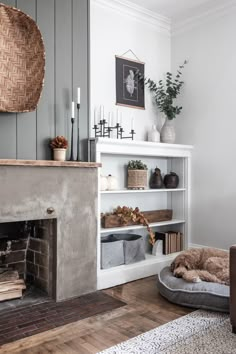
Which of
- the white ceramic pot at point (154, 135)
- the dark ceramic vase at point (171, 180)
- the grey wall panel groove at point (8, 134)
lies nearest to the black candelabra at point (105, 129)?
Answer: the white ceramic pot at point (154, 135)

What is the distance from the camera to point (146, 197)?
3957 millimetres

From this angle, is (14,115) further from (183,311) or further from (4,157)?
(183,311)

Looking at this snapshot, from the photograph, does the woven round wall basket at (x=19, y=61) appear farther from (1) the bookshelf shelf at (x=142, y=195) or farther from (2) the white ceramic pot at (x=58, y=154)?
(1) the bookshelf shelf at (x=142, y=195)

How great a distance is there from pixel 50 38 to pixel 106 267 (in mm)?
2026

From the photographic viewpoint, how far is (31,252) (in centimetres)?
302

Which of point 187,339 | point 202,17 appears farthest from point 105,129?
point 187,339

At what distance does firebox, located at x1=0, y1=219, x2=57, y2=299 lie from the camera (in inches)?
110

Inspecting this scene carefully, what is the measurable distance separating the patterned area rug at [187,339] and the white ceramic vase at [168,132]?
2016mm

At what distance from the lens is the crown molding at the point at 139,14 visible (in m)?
3.58

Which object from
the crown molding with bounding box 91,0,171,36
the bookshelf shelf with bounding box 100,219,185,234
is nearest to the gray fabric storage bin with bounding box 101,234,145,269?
the bookshelf shelf with bounding box 100,219,185,234

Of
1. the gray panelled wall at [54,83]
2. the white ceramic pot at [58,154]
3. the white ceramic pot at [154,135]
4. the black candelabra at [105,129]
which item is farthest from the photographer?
the white ceramic pot at [154,135]

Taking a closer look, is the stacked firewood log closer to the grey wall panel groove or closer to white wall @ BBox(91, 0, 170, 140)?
the grey wall panel groove

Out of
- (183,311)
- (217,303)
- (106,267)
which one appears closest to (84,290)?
(106,267)

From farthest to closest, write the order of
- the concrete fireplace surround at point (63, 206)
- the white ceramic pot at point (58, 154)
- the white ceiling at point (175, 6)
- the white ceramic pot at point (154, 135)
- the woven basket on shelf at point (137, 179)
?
the white ceramic pot at point (154, 135) < the white ceiling at point (175, 6) < the woven basket on shelf at point (137, 179) < the white ceramic pot at point (58, 154) < the concrete fireplace surround at point (63, 206)
